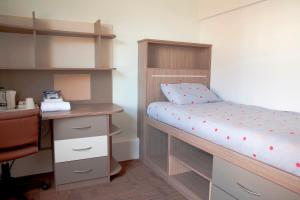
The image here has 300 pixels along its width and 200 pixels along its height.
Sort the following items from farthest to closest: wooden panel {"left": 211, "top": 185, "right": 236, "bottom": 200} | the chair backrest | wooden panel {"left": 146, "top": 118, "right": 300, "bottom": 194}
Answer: the chair backrest → wooden panel {"left": 211, "top": 185, "right": 236, "bottom": 200} → wooden panel {"left": 146, "top": 118, "right": 300, "bottom": 194}

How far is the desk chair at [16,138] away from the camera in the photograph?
→ 5.78 ft

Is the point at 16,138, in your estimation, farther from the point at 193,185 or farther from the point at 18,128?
the point at 193,185

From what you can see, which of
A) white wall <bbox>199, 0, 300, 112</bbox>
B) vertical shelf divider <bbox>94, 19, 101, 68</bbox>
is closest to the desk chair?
vertical shelf divider <bbox>94, 19, 101, 68</bbox>

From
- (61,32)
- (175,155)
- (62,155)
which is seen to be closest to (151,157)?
(175,155)

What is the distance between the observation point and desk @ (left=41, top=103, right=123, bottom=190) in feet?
7.01

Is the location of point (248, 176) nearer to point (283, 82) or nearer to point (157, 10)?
point (283, 82)

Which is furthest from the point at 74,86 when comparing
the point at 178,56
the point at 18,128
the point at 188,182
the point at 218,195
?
the point at 218,195

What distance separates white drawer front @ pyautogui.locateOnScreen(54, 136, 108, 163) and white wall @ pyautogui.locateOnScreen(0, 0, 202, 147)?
25.2 inches

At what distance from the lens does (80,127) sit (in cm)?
219

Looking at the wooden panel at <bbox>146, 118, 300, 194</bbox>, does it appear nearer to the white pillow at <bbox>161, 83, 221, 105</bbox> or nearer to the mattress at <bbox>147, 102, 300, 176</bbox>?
the mattress at <bbox>147, 102, 300, 176</bbox>

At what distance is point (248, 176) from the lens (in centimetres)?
147

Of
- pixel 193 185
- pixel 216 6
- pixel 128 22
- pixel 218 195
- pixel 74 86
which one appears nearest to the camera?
pixel 218 195

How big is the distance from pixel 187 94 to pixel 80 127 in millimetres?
1206

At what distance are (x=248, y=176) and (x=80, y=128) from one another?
1.45m
